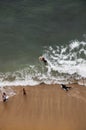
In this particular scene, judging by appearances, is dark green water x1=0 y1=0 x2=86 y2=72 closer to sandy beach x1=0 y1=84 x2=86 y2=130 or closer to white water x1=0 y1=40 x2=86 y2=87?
white water x1=0 y1=40 x2=86 y2=87

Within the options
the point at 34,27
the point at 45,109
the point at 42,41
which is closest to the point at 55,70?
the point at 42,41

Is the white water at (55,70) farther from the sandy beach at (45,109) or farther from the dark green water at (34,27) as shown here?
the sandy beach at (45,109)

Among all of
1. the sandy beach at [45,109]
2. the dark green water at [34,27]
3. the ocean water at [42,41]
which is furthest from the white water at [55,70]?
the sandy beach at [45,109]

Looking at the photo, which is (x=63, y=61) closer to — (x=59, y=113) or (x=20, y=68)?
(x=20, y=68)

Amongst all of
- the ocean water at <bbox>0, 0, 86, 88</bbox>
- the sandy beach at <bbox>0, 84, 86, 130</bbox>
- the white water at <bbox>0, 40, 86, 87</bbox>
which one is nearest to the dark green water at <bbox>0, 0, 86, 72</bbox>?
the ocean water at <bbox>0, 0, 86, 88</bbox>

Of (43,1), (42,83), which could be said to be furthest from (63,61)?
(43,1)

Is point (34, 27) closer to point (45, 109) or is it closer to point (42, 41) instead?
point (42, 41)
